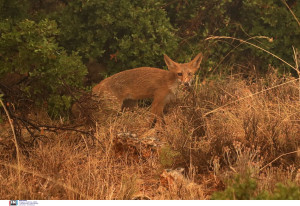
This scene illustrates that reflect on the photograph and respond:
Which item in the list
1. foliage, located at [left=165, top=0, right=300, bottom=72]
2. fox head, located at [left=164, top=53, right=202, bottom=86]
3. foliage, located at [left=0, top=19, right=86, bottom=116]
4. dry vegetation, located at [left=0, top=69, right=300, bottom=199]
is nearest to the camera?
dry vegetation, located at [left=0, top=69, right=300, bottom=199]

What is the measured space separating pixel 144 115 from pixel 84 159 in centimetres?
231

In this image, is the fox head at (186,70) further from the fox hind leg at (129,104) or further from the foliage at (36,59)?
the foliage at (36,59)

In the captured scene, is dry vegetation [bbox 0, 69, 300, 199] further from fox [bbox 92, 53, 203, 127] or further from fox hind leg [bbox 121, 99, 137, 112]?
fox hind leg [bbox 121, 99, 137, 112]

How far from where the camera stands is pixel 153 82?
322 inches

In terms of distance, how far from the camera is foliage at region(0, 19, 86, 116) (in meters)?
5.71

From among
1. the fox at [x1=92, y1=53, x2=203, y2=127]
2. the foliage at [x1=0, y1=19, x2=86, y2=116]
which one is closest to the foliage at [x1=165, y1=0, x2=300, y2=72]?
the fox at [x1=92, y1=53, x2=203, y2=127]

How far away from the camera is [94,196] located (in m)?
4.59

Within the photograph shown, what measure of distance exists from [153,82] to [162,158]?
9.69 feet

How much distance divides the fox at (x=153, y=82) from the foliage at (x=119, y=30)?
0.59 m

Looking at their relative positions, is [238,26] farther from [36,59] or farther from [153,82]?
[36,59]

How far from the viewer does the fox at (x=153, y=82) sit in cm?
791

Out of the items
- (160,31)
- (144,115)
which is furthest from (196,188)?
(160,31)

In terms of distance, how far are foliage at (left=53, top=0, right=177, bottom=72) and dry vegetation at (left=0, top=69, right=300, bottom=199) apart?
2191mm

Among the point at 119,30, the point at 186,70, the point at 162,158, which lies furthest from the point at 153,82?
the point at 162,158
